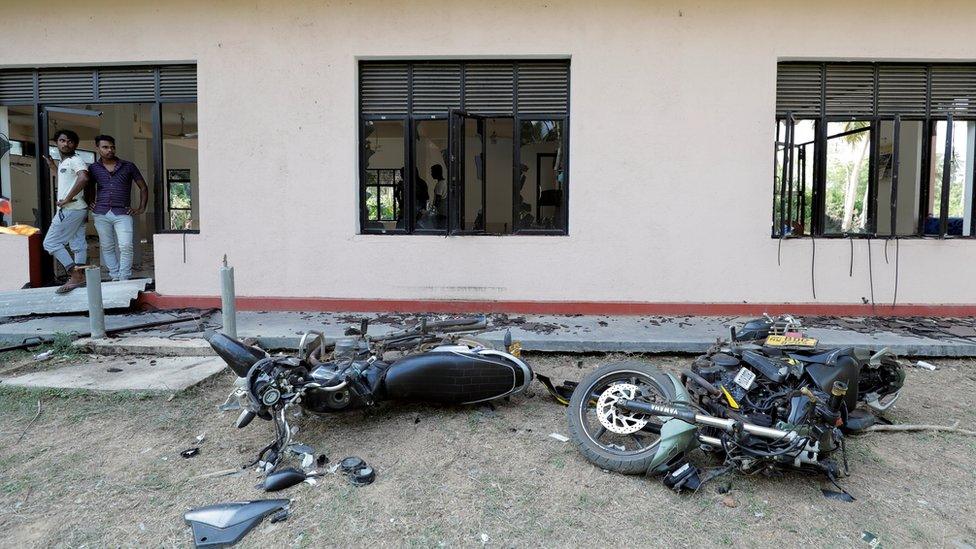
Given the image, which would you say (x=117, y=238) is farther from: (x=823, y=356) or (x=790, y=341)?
(x=823, y=356)

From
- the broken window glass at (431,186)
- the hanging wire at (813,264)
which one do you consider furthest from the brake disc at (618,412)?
the hanging wire at (813,264)

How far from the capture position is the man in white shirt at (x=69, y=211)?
22.6 feet

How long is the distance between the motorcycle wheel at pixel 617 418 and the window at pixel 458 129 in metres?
3.46

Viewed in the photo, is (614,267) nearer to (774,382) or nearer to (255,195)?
(774,382)

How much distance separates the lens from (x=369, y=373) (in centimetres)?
358

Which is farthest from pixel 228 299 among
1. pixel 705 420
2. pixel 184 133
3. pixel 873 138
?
pixel 184 133

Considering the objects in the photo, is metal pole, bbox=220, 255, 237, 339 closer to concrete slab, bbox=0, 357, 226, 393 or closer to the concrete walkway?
concrete slab, bbox=0, 357, 226, 393

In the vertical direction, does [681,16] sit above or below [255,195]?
above

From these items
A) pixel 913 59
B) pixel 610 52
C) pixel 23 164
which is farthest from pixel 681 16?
pixel 23 164

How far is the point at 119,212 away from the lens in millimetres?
7137

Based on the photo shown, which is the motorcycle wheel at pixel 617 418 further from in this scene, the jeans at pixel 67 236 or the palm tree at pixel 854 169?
the jeans at pixel 67 236

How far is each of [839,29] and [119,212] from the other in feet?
29.7

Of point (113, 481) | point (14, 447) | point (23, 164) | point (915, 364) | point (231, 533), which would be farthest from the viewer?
point (23, 164)

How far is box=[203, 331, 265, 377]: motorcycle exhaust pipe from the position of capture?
133 inches
